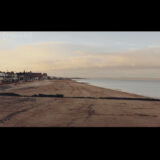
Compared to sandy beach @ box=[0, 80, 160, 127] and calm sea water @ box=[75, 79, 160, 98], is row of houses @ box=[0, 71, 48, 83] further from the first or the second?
sandy beach @ box=[0, 80, 160, 127]

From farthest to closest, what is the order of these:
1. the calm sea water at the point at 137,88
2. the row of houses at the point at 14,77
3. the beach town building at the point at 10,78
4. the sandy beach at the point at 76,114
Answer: the row of houses at the point at 14,77 < the beach town building at the point at 10,78 < the calm sea water at the point at 137,88 < the sandy beach at the point at 76,114

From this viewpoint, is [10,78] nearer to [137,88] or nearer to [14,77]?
[14,77]

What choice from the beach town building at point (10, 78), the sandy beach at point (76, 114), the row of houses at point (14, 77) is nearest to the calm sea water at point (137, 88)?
the sandy beach at point (76, 114)

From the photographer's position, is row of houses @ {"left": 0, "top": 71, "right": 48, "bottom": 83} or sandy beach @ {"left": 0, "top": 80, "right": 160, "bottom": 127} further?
row of houses @ {"left": 0, "top": 71, "right": 48, "bottom": 83}

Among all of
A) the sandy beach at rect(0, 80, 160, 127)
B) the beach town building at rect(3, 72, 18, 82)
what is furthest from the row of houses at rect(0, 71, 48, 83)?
the sandy beach at rect(0, 80, 160, 127)

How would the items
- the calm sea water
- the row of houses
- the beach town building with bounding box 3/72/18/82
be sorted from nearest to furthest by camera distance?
1. the calm sea water
2. the beach town building with bounding box 3/72/18/82
3. the row of houses

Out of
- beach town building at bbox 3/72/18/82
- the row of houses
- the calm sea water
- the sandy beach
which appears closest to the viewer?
the sandy beach

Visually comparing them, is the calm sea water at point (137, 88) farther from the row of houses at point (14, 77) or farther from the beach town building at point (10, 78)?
the beach town building at point (10, 78)

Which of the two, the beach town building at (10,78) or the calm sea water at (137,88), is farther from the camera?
the beach town building at (10,78)

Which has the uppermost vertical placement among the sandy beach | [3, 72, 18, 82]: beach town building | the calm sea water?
[3, 72, 18, 82]: beach town building

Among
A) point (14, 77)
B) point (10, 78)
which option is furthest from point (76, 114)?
point (14, 77)

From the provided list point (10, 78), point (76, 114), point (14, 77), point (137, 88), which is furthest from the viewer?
point (14, 77)
